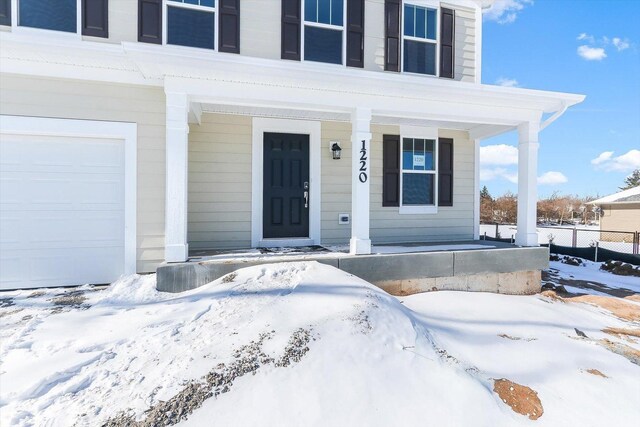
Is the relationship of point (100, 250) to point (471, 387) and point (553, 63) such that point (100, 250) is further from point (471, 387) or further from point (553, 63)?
point (553, 63)

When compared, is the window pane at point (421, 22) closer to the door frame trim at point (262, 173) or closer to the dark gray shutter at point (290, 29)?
the dark gray shutter at point (290, 29)

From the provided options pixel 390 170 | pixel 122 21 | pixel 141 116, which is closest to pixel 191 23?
pixel 122 21

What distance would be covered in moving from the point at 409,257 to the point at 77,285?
427 centimetres

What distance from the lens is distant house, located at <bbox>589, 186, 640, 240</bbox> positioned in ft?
51.1

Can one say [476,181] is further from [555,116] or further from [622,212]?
[622,212]

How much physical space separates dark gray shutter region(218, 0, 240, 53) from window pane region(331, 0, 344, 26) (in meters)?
1.53

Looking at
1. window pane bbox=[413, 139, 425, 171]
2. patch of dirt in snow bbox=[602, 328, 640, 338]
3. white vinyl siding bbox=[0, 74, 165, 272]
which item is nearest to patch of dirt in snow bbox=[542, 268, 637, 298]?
patch of dirt in snow bbox=[602, 328, 640, 338]

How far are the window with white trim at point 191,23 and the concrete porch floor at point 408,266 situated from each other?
311cm

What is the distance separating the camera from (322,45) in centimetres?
550

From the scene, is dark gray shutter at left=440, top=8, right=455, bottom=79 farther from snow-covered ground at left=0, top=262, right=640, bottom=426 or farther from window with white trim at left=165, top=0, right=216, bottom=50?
snow-covered ground at left=0, top=262, right=640, bottom=426

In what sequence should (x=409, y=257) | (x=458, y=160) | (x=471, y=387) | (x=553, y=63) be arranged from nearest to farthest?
1. (x=471, y=387)
2. (x=409, y=257)
3. (x=458, y=160)
4. (x=553, y=63)

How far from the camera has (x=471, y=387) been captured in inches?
86.7

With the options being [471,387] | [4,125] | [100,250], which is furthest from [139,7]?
[471,387]

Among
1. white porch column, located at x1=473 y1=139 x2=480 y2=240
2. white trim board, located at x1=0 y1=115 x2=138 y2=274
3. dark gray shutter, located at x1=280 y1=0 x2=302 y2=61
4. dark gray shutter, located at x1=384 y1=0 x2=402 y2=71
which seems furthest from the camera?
white porch column, located at x1=473 y1=139 x2=480 y2=240
